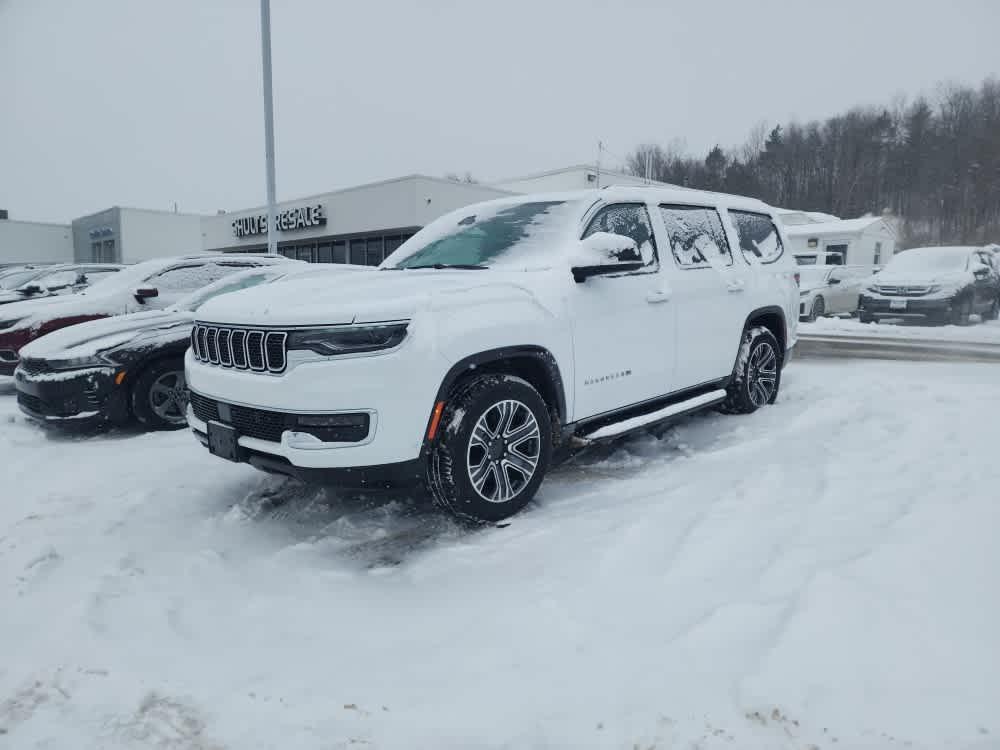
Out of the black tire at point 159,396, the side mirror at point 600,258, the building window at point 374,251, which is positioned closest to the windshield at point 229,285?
the black tire at point 159,396

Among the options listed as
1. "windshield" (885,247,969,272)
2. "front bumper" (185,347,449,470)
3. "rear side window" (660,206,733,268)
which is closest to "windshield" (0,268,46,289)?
"front bumper" (185,347,449,470)

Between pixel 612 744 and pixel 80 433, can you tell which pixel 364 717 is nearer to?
pixel 612 744

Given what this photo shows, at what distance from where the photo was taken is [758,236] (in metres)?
5.86

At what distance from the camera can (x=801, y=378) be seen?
23.4 ft

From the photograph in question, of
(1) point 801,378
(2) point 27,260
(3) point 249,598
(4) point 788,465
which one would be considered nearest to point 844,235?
(1) point 801,378

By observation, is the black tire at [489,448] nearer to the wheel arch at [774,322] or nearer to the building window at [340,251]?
the wheel arch at [774,322]

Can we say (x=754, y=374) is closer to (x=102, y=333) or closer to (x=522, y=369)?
(x=522, y=369)

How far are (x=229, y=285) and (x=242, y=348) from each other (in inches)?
150

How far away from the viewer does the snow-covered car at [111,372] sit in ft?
17.8

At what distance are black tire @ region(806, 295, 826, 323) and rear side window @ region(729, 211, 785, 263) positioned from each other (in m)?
10.8

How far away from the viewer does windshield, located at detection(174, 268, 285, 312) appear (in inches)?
251

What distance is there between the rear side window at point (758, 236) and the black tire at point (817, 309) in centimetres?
1075

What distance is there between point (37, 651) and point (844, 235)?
140ft

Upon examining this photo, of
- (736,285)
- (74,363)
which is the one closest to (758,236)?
(736,285)
